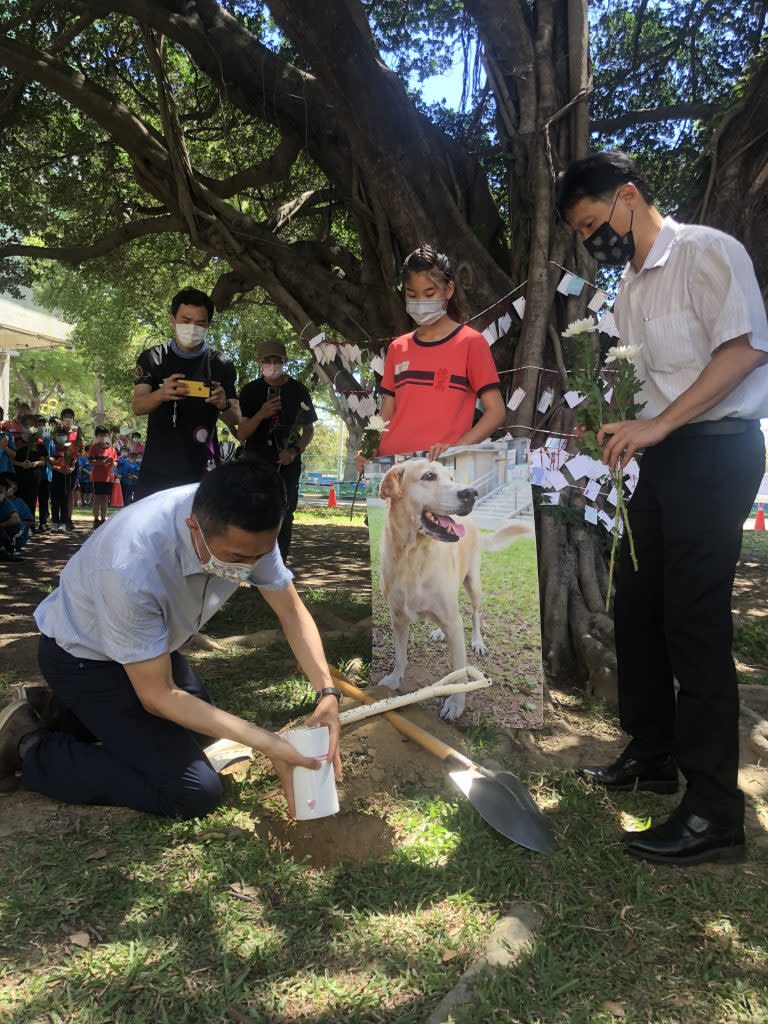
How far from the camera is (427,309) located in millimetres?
3176

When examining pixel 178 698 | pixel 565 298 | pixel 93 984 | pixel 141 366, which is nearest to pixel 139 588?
pixel 178 698

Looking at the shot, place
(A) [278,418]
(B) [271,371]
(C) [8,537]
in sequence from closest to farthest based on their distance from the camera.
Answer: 1. (A) [278,418]
2. (B) [271,371]
3. (C) [8,537]

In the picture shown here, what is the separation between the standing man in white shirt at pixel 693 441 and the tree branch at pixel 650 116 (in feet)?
14.6

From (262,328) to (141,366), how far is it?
16949 mm

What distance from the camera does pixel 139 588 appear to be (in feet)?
6.90

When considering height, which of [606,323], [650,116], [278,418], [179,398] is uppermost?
[650,116]

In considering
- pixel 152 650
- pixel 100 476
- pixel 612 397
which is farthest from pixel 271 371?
pixel 100 476

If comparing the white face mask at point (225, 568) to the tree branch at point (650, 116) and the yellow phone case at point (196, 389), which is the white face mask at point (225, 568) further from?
the tree branch at point (650, 116)

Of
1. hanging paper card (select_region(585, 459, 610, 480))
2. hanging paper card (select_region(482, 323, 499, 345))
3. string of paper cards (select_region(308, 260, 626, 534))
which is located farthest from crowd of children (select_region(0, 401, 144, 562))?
hanging paper card (select_region(585, 459, 610, 480))

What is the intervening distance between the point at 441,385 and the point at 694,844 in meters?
1.99

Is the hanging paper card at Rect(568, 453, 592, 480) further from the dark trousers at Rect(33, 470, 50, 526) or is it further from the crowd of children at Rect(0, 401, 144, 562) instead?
the dark trousers at Rect(33, 470, 50, 526)

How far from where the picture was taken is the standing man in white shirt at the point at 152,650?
203cm

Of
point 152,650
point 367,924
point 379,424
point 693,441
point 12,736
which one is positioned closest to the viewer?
point 367,924

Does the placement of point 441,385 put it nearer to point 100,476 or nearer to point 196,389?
point 196,389
